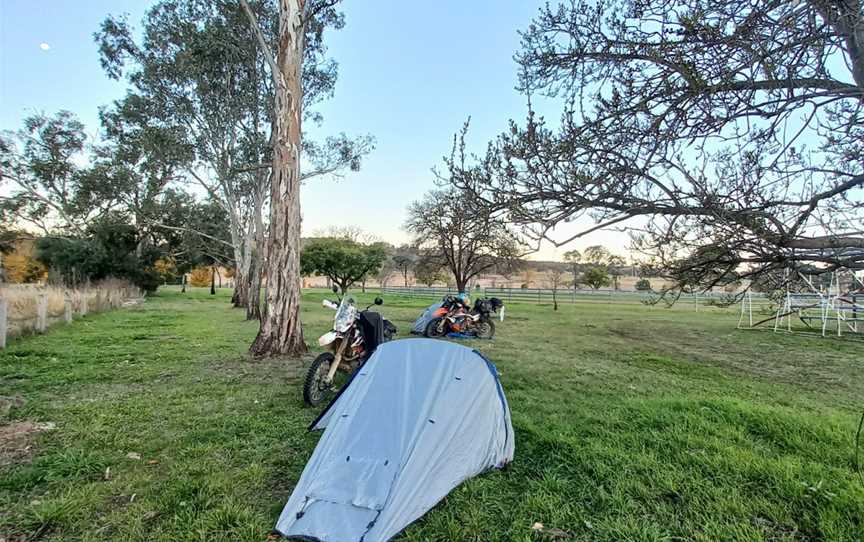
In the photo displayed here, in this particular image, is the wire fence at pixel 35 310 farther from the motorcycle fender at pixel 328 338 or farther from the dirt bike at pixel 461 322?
the dirt bike at pixel 461 322

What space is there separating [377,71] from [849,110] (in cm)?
942

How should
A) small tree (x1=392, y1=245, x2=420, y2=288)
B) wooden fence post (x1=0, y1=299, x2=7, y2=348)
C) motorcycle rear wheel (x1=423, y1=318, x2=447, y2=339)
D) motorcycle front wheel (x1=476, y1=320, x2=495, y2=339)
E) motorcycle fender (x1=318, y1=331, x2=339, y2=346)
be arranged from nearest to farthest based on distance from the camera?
motorcycle fender (x1=318, y1=331, x2=339, y2=346) → wooden fence post (x1=0, y1=299, x2=7, y2=348) → motorcycle rear wheel (x1=423, y1=318, x2=447, y2=339) → motorcycle front wheel (x1=476, y1=320, x2=495, y2=339) → small tree (x1=392, y1=245, x2=420, y2=288)

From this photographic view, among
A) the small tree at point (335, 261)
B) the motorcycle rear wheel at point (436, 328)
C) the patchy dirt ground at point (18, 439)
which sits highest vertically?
the small tree at point (335, 261)

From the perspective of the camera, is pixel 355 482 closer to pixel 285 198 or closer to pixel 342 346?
pixel 342 346

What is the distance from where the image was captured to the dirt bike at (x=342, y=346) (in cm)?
428

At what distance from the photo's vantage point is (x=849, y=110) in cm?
307

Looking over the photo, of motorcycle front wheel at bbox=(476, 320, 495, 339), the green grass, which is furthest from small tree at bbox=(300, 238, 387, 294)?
the green grass

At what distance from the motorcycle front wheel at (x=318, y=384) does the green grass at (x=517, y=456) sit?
19cm

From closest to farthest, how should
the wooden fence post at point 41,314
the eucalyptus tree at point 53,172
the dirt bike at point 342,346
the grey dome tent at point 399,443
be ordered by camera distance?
1. the grey dome tent at point 399,443
2. the dirt bike at point 342,346
3. the wooden fence post at point 41,314
4. the eucalyptus tree at point 53,172

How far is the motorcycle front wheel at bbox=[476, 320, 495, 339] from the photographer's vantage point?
9453 mm

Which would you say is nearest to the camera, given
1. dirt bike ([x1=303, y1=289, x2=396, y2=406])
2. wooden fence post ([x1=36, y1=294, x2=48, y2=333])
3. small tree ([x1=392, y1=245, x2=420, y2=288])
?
dirt bike ([x1=303, y1=289, x2=396, y2=406])

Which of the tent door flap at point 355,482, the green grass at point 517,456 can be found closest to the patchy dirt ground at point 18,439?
the green grass at point 517,456

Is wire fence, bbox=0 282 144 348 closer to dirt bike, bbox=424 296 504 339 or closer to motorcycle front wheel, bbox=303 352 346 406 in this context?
motorcycle front wheel, bbox=303 352 346 406

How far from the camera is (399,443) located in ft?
8.06
